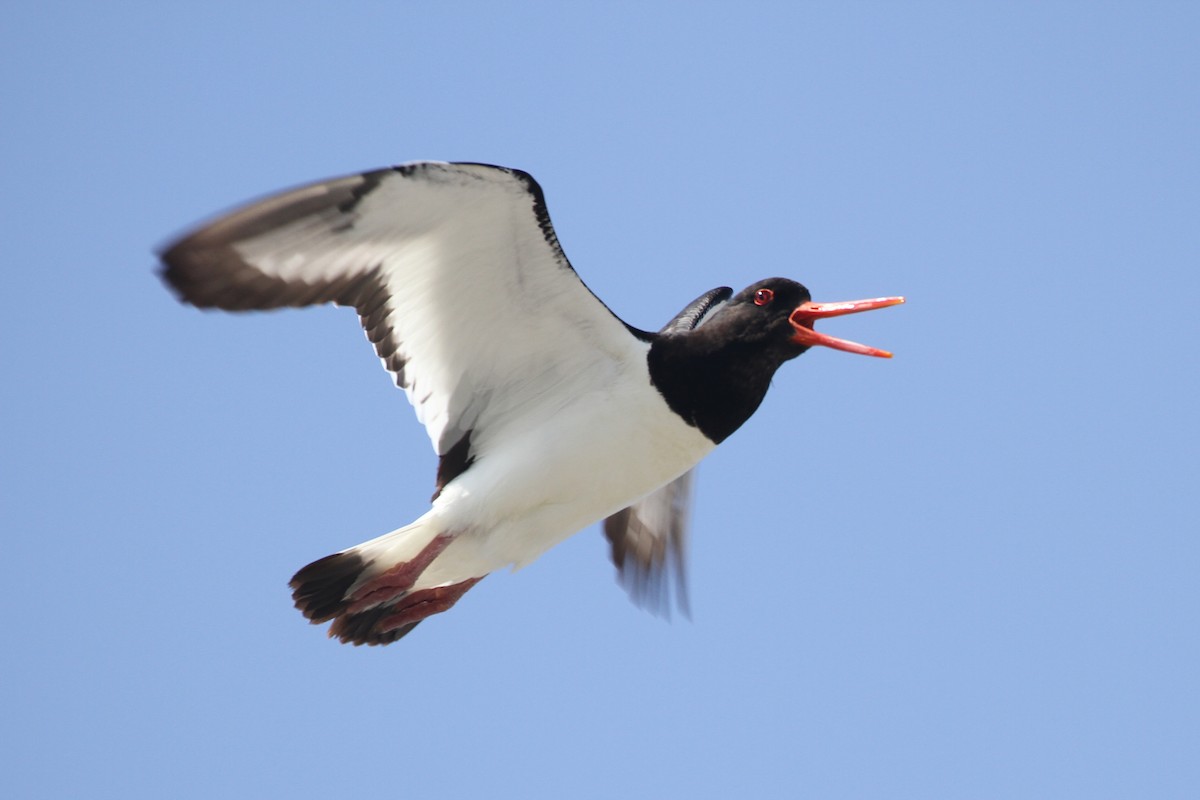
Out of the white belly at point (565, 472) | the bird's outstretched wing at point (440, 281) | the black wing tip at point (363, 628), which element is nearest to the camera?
the bird's outstretched wing at point (440, 281)

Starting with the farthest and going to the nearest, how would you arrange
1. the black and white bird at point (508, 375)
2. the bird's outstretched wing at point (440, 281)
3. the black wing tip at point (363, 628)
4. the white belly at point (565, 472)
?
the black wing tip at point (363, 628) < the white belly at point (565, 472) < the black and white bird at point (508, 375) < the bird's outstretched wing at point (440, 281)

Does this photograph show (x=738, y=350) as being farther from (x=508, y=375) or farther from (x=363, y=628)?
(x=363, y=628)

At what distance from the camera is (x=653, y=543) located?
1071 cm

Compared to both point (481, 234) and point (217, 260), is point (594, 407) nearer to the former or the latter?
point (481, 234)

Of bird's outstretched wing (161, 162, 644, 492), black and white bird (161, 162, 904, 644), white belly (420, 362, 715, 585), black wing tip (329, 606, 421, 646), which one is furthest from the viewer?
black wing tip (329, 606, 421, 646)

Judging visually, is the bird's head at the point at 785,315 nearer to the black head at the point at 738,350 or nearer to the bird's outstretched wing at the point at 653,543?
the black head at the point at 738,350

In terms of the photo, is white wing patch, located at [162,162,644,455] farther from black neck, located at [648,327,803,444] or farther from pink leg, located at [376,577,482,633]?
pink leg, located at [376,577,482,633]

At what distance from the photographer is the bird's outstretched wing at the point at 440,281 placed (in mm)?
7969

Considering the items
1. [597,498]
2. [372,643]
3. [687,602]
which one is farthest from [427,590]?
[687,602]

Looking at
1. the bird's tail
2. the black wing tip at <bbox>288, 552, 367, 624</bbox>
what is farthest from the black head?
the black wing tip at <bbox>288, 552, 367, 624</bbox>

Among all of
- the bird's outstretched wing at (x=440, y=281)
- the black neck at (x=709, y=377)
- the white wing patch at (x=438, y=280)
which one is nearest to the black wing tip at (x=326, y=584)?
the bird's outstretched wing at (x=440, y=281)

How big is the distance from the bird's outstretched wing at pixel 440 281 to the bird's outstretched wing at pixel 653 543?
1869 mm

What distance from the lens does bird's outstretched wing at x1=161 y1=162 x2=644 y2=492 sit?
797cm

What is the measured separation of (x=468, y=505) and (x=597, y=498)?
0.68m
